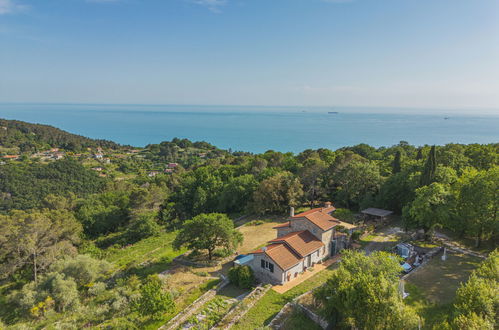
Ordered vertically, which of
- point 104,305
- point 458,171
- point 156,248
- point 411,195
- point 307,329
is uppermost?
point 458,171

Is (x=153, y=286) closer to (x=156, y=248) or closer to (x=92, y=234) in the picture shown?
(x=156, y=248)

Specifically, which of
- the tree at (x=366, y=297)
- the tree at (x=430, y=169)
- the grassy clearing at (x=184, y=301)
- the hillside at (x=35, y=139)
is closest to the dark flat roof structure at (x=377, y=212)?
the tree at (x=430, y=169)

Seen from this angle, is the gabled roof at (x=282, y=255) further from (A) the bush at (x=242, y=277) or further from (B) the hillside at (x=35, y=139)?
(B) the hillside at (x=35, y=139)

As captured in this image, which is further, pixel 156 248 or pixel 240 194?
pixel 240 194

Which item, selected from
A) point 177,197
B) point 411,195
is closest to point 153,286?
point 411,195

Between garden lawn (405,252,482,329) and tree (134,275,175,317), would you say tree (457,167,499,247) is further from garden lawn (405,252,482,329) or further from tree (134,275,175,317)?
tree (134,275,175,317)
